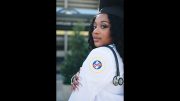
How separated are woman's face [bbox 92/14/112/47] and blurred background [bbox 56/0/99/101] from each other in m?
0.12

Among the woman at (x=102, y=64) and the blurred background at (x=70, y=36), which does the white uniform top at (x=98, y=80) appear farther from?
the blurred background at (x=70, y=36)

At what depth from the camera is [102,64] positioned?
4.27 m

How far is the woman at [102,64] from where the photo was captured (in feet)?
13.8

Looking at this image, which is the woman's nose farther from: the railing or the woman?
the railing

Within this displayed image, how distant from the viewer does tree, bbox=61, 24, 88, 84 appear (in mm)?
4273

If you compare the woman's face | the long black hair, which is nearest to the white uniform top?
the woman's face
